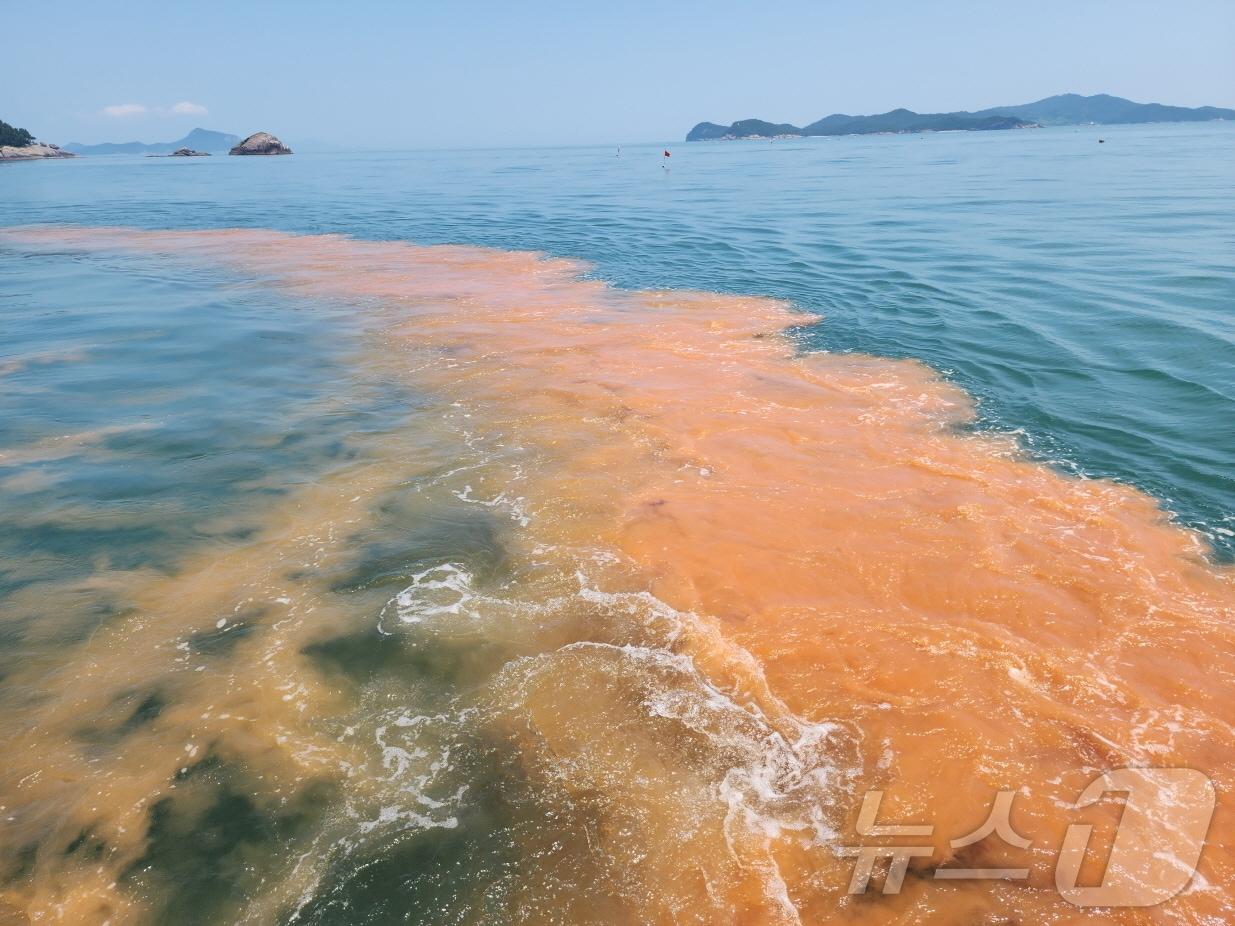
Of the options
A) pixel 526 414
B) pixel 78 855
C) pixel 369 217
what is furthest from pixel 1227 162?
pixel 78 855

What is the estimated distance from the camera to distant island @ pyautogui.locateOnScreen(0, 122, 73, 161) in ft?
406

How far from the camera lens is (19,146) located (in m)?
130

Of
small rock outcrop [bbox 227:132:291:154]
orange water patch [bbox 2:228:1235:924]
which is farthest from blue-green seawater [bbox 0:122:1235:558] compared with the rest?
small rock outcrop [bbox 227:132:291:154]

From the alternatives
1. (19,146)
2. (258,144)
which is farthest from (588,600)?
(258,144)

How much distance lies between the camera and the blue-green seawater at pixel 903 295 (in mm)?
12109

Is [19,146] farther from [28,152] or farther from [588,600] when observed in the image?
[588,600]

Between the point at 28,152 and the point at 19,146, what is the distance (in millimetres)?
1798

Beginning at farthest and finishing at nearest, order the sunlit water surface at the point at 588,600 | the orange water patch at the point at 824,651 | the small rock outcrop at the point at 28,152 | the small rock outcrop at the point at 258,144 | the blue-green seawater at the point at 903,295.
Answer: the small rock outcrop at the point at 258,144 → the small rock outcrop at the point at 28,152 → the blue-green seawater at the point at 903,295 → the sunlit water surface at the point at 588,600 → the orange water patch at the point at 824,651

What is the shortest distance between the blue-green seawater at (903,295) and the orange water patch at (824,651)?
7.94 feet

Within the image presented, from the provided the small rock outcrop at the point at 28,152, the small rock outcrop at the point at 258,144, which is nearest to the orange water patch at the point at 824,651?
the small rock outcrop at the point at 28,152

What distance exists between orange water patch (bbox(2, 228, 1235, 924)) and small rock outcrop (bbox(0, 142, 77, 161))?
166 m

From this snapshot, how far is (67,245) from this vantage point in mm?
32156

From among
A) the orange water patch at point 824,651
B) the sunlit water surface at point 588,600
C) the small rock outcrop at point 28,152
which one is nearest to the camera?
the orange water patch at point 824,651

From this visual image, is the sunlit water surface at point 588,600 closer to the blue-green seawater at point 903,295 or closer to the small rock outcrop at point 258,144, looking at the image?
the blue-green seawater at point 903,295
